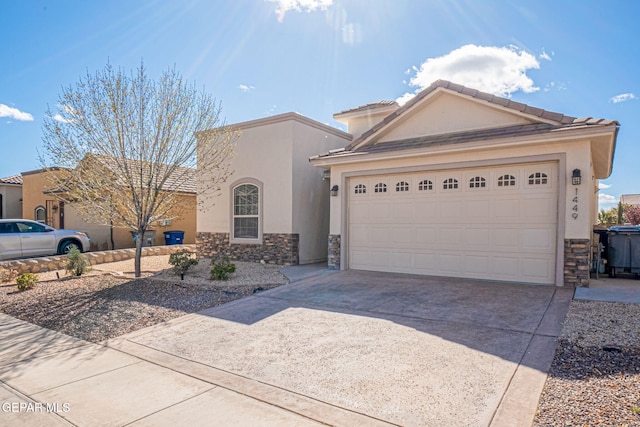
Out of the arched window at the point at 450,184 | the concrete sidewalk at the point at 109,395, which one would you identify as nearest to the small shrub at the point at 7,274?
the concrete sidewalk at the point at 109,395

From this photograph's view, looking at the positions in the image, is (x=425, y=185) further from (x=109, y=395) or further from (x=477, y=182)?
(x=109, y=395)

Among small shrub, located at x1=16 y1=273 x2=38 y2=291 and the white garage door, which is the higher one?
the white garage door

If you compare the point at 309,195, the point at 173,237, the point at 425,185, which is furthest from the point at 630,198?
the point at 173,237

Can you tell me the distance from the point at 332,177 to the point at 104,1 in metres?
7.03

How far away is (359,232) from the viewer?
10859mm

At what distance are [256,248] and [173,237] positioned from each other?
23.1 ft

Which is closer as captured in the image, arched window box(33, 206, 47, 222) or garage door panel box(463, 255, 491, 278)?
garage door panel box(463, 255, 491, 278)

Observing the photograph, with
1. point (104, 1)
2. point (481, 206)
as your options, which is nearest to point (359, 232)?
point (481, 206)

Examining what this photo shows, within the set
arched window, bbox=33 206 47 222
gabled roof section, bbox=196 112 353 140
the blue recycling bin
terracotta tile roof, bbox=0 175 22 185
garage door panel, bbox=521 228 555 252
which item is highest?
gabled roof section, bbox=196 112 353 140

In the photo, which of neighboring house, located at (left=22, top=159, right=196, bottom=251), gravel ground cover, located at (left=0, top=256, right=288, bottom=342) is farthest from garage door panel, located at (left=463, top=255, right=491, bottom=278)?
neighboring house, located at (left=22, top=159, right=196, bottom=251)

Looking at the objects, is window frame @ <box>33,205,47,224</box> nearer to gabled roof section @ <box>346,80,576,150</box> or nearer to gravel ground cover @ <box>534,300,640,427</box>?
gabled roof section @ <box>346,80,576,150</box>

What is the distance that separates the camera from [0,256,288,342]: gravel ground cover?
21.3 ft

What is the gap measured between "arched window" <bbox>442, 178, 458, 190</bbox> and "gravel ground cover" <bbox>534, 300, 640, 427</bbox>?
13.7ft

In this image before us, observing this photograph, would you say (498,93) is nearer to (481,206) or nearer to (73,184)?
(481,206)
